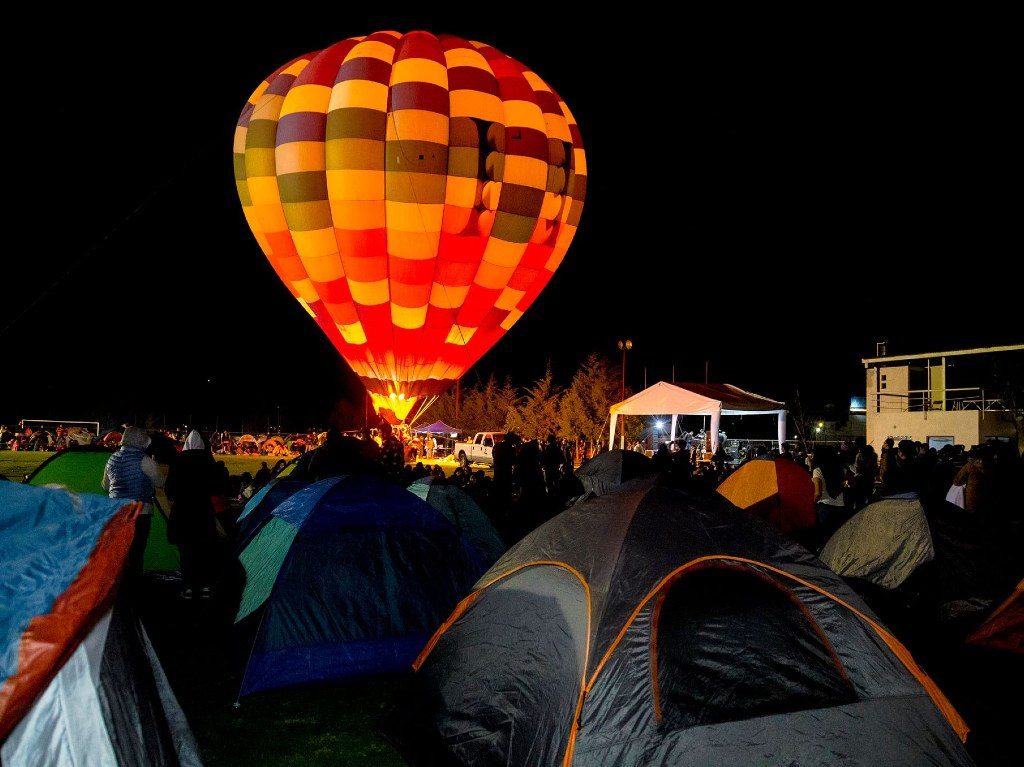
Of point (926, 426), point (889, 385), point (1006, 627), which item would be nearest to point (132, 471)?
point (1006, 627)

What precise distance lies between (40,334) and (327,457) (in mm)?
63012

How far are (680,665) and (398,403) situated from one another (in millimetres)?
15928

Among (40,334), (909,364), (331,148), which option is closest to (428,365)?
(331,148)

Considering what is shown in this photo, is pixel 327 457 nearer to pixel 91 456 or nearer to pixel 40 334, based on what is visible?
pixel 91 456

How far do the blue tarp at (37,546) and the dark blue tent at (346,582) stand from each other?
2560 mm

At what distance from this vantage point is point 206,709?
525 cm

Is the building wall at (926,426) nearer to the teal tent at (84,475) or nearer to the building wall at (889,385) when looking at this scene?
the building wall at (889,385)

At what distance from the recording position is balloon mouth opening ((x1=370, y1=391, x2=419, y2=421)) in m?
19.3

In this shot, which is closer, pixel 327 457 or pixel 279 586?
pixel 279 586

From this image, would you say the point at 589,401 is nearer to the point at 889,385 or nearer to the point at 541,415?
the point at 541,415

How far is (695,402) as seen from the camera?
18203 mm

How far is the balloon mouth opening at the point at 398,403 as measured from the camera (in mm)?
19328

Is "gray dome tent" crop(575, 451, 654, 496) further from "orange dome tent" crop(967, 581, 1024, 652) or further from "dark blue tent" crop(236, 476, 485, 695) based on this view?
"orange dome tent" crop(967, 581, 1024, 652)

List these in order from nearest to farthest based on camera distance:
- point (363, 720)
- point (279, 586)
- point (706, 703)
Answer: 1. point (706, 703)
2. point (363, 720)
3. point (279, 586)
